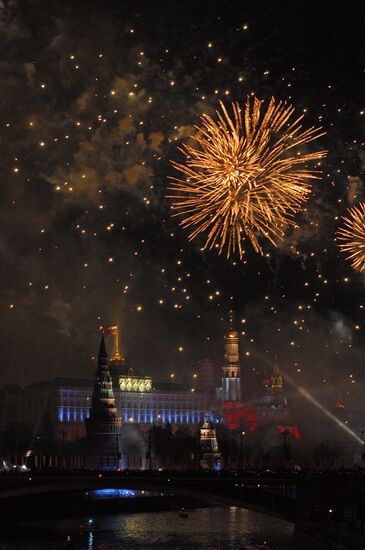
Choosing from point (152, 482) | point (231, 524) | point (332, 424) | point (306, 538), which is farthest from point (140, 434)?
point (306, 538)

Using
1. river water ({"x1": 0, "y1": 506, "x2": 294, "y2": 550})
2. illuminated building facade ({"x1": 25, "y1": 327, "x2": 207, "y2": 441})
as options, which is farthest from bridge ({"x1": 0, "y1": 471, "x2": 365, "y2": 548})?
illuminated building facade ({"x1": 25, "y1": 327, "x2": 207, "y2": 441})

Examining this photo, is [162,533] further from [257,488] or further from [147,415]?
[147,415]

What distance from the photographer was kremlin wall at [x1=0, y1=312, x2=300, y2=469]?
122m

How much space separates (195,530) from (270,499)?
33.8 ft

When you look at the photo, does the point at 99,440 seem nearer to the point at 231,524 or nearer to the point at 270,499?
the point at 231,524

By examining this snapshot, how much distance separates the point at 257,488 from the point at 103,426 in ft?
192

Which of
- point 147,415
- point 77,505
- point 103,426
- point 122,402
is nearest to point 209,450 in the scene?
point 103,426

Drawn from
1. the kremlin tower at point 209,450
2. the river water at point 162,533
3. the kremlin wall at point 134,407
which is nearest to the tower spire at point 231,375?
the kremlin wall at point 134,407

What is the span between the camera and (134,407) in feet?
563

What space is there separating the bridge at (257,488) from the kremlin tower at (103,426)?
50.3 m

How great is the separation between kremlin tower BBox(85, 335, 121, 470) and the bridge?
50.3 metres

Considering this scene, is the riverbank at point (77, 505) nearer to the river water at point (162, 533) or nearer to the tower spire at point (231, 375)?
the river water at point (162, 533)

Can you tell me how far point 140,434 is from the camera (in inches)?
5546

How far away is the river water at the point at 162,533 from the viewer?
6241 cm
